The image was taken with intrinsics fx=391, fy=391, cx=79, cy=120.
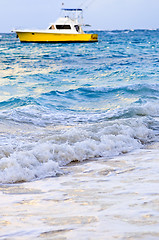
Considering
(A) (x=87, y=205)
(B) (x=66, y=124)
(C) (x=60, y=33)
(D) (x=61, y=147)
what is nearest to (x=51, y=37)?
(C) (x=60, y=33)

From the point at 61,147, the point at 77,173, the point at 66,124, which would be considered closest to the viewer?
the point at 77,173

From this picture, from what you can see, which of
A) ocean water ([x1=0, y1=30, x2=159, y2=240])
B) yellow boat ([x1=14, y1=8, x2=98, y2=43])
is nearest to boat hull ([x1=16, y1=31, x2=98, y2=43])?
yellow boat ([x1=14, y1=8, x2=98, y2=43])

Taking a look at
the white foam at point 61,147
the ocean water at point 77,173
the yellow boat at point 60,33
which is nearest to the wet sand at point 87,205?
the ocean water at point 77,173

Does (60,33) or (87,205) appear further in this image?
(60,33)

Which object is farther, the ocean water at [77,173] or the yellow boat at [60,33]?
the yellow boat at [60,33]

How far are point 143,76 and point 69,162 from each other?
39.8 feet

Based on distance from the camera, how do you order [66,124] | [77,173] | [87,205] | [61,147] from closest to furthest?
[87,205] → [77,173] → [61,147] → [66,124]

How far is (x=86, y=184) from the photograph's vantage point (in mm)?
3668

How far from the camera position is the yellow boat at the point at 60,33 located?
52125mm

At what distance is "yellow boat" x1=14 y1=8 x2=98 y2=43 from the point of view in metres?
52.1

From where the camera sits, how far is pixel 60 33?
5212 cm

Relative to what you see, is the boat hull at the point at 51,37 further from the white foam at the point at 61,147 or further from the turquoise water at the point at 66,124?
the white foam at the point at 61,147

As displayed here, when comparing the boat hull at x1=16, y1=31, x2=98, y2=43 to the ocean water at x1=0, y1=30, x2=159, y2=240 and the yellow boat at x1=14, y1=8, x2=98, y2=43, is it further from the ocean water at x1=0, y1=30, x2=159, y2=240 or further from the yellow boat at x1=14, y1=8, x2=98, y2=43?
the ocean water at x1=0, y1=30, x2=159, y2=240

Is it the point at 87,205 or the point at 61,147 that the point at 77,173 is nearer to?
the point at 61,147
